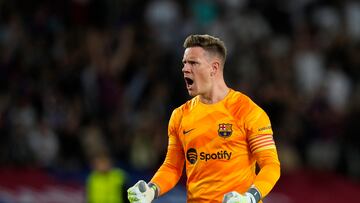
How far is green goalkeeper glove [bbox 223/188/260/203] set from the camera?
18.5ft

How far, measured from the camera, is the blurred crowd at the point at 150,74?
44.3ft

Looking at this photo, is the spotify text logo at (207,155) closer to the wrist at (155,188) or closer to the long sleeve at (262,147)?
the long sleeve at (262,147)

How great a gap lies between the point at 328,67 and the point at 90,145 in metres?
4.55

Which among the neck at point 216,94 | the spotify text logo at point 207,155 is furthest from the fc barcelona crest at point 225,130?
the neck at point 216,94

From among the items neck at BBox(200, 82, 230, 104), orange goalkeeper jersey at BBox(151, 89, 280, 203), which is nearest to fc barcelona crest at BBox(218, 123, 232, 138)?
orange goalkeeper jersey at BBox(151, 89, 280, 203)

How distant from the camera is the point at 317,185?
44.6 feet

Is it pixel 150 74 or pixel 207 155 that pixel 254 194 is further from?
pixel 150 74

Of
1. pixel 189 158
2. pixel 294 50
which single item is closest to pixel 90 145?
pixel 294 50

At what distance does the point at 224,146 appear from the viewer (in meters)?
6.30

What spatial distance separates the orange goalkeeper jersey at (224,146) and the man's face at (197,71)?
0.18 meters

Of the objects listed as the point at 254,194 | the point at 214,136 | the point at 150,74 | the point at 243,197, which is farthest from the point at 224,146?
the point at 150,74

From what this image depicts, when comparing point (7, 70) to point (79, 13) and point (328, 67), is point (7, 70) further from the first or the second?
point (328, 67)

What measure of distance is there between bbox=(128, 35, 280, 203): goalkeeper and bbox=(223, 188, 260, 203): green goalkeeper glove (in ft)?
1.04

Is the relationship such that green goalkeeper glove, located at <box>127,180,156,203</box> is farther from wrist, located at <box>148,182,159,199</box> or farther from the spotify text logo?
the spotify text logo
